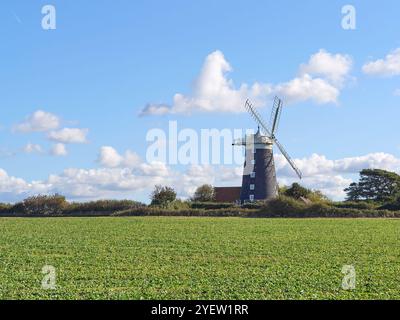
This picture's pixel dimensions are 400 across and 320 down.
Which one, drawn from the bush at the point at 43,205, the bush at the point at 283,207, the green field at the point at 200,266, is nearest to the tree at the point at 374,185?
the bush at the point at 283,207

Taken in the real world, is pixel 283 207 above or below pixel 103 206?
below

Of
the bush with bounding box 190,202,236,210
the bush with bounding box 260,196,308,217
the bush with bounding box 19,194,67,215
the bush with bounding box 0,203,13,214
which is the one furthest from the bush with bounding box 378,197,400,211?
the bush with bounding box 0,203,13,214

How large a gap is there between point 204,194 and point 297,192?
63.1 feet

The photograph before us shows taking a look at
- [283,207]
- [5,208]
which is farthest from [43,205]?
[283,207]

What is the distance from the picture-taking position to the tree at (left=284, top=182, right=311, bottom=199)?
75375 mm

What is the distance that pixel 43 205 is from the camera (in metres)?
77.1

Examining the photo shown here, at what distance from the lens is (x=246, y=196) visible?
78.1 metres

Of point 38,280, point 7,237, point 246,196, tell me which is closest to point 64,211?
point 246,196

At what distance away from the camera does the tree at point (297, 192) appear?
75.4m

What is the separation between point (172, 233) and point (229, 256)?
13083 mm

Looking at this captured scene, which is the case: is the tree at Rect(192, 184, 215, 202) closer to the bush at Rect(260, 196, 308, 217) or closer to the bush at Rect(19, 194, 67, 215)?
the bush at Rect(19, 194, 67, 215)

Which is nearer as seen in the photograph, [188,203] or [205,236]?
[205,236]

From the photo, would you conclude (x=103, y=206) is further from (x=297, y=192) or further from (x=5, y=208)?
(x=297, y=192)
